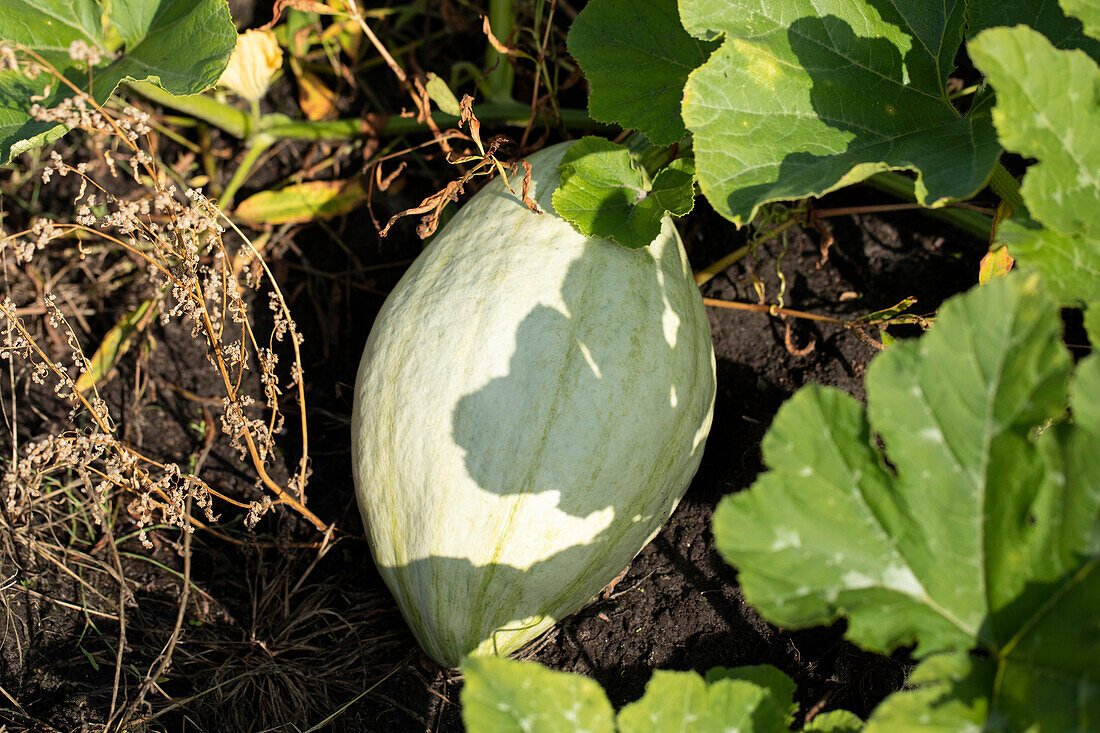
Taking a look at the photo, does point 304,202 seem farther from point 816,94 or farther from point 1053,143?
point 1053,143

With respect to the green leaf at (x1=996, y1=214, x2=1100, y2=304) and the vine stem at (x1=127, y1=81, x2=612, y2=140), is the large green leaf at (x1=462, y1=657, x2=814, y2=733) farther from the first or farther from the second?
the vine stem at (x1=127, y1=81, x2=612, y2=140)

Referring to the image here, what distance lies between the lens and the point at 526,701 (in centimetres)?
117

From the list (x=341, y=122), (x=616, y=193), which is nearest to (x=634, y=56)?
(x=616, y=193)

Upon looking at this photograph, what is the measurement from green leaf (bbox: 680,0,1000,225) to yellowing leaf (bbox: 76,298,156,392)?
155 cm

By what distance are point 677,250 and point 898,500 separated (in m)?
0.84

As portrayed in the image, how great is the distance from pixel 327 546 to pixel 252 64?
1.32 meters

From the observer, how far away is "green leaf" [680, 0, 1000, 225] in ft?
5.17

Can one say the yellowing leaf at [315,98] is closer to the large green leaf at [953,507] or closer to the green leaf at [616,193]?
the green leaf at [616,193]

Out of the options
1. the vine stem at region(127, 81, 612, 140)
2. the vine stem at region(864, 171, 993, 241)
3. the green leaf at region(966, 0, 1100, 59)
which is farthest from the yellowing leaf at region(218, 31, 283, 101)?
the green leaf at region(966, 0, 1100, 59)

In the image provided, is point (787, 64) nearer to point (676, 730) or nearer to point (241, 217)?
point (676, 730)

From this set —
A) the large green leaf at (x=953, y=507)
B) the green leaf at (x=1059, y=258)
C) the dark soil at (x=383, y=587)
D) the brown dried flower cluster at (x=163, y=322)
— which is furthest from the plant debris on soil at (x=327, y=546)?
the green leaf at (x=1059, y=258)

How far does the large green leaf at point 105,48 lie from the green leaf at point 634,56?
0.78 metres

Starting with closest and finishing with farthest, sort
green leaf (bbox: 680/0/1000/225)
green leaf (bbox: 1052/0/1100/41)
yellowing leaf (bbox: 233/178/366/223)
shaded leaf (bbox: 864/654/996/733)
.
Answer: shaded leaf (bbox: 864/654/996/733) < green leaf (bbox: 1052/0/1100/41) < green leaf (bbox: 680/0/1000/225) < yellowing leaf (bbox: 233/178/366/223)

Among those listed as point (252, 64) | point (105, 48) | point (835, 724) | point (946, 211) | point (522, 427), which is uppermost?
point (105, 48)
